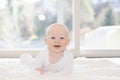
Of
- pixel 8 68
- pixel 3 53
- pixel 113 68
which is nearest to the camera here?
pixel 8 68

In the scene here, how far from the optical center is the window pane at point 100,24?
2199 millimetres

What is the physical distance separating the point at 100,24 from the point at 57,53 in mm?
946

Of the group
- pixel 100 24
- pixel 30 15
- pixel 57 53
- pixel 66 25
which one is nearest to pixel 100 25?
pixel 100 24

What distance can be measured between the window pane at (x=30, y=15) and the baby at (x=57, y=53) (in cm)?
85

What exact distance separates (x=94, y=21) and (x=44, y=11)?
0.41 meters

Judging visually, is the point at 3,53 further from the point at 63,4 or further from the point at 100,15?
the point at 100,15

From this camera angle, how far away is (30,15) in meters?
2.19

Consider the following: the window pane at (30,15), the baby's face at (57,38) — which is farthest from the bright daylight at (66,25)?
the baby's face at (57,38)

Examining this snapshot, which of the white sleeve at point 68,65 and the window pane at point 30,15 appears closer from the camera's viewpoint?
the white sleeve at point 68,65

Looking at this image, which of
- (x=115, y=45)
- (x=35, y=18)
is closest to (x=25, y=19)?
(x=35, y=18)

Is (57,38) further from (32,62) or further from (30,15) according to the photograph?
(30,15)

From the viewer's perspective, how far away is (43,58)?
1.38 metres

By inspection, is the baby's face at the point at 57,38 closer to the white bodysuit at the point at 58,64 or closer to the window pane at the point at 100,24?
the white bodysuit at the point at 58,64

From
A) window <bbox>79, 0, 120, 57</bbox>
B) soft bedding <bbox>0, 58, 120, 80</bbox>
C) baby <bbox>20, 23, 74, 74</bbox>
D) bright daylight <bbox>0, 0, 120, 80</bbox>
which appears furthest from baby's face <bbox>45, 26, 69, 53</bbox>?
window <bbox>79, 0, 120, 57</bbox>
